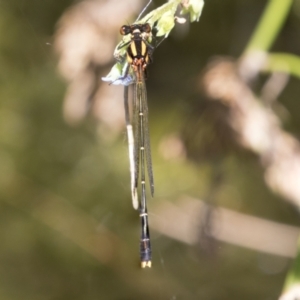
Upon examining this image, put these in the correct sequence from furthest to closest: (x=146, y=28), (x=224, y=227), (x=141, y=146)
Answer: (x=224, y=227) → (x=141, y=146) → (x=146, y=28)

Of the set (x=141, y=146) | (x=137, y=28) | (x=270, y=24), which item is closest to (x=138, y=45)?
(x=137, y=28)

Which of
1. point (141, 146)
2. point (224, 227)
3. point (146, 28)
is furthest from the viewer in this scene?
point (224, 227)

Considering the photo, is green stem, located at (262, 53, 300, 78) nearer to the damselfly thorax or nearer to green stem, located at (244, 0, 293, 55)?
green stem, located at (244, 0, 293, 55)

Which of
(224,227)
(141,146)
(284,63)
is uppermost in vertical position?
(284,63)

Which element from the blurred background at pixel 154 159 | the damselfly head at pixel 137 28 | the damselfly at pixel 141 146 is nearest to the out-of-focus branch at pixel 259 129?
the blurred background at pixel 154 159

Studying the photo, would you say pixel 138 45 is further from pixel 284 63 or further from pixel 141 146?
pixel 284 63

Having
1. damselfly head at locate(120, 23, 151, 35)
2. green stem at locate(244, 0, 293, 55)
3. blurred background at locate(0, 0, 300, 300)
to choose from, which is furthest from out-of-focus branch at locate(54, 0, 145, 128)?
green stem at locate(244, 0, 293, 55)

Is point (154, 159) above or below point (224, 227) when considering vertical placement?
above

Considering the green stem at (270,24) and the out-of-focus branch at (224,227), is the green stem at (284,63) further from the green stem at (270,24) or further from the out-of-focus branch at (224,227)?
the out-of-focus branch at (224,227)
